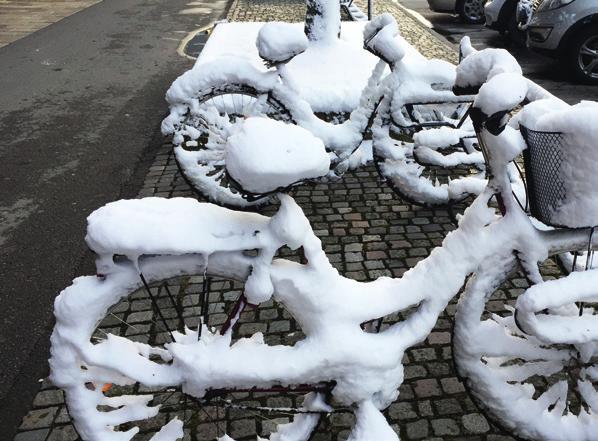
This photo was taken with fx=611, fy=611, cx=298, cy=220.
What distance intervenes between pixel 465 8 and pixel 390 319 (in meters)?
10.4

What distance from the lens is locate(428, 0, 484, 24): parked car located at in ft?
40.4

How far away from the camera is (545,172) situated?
208cm

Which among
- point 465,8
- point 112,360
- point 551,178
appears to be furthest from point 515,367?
point 465,8

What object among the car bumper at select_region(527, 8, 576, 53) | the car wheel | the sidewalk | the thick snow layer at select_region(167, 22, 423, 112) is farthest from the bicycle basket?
the car wheel

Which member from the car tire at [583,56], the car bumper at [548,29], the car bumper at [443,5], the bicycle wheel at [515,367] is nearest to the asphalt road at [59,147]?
the bicycle wheel at [515,367]

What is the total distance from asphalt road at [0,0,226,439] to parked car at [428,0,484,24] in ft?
16.0

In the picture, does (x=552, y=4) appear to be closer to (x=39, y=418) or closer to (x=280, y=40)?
(x=280, y=40)

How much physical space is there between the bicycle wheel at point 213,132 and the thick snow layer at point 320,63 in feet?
0.53

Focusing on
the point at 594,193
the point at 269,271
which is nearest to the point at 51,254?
the point at 269,271

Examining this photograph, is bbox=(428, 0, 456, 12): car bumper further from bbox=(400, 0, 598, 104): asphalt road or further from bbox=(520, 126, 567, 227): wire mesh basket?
bbox=(520, 126, 567, 227): wire mesh basket

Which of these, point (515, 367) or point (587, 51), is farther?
point (587, 51)

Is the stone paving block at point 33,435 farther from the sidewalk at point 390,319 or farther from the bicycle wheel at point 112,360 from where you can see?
the bicycle wheel at point 112,360

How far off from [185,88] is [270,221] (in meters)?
2.39

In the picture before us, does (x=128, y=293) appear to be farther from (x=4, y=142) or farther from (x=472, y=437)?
(x=4, y=142)
